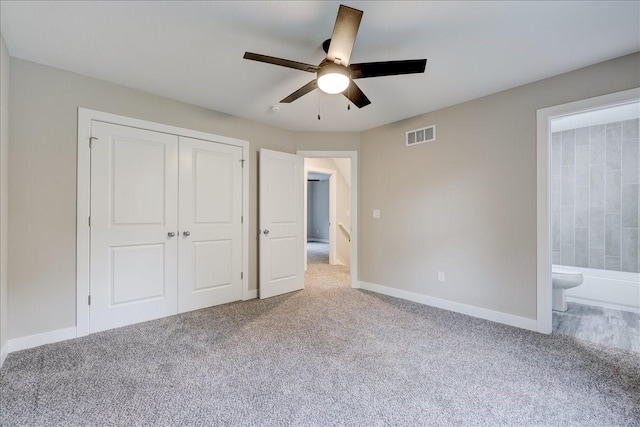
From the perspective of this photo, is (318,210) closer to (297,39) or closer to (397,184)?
(397,184)

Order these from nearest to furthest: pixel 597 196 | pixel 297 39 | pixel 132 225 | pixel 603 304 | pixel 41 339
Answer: pixel 297 39, pixel 41 339, pixel 132 225, pixel 603 304, pixel 597 196

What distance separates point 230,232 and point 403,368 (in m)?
2.53

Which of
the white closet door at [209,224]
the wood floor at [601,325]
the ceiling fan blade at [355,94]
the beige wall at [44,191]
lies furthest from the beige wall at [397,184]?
the ceiling fan blade at [355,94]

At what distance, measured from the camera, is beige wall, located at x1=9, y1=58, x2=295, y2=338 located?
239 cm

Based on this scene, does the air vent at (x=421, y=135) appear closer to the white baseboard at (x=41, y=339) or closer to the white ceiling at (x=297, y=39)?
the white ceiling at (x=297, y=39)

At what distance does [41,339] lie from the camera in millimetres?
2475

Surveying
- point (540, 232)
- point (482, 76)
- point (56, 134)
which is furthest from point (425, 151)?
point (56, 134)

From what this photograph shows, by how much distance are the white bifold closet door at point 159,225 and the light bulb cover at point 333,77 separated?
6.65ft

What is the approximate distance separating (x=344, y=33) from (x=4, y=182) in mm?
2772

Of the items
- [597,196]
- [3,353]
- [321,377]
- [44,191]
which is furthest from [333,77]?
[597,196]

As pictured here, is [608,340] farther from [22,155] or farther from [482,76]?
[22,155]

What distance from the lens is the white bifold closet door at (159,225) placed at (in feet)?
9.22

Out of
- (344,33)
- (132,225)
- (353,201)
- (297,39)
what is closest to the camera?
(344,33)

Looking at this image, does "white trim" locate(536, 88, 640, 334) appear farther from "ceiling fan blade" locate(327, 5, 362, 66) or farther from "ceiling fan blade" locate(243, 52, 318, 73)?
→ "ceiling fan blade" locate(243, 52, 318, 73)
